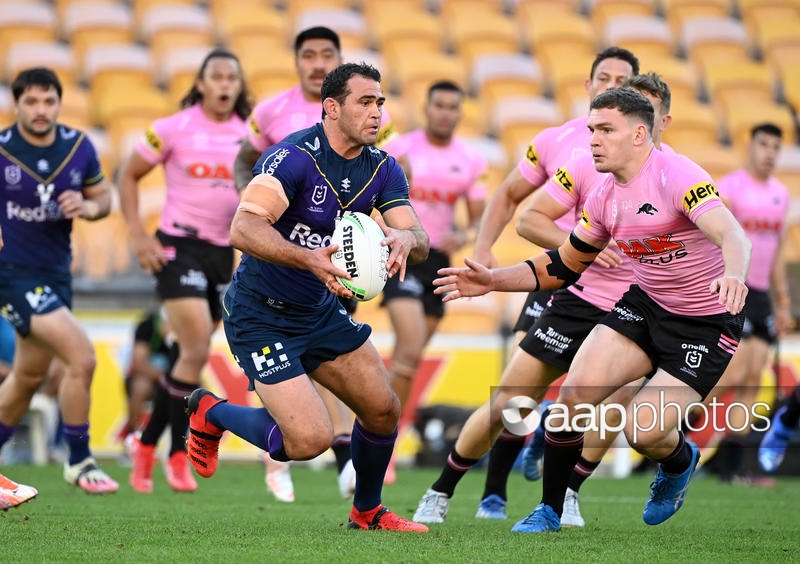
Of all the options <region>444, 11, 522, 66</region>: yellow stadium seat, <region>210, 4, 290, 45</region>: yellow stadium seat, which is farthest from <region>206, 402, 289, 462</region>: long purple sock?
<region>444, 11, 522, 66</region>: yellow stadium seat

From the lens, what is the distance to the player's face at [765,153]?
1249 centimetres

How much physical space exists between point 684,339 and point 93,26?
14253 millimetres

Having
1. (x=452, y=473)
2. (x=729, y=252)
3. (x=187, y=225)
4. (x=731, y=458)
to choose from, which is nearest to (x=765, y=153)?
(x=731, y=458)

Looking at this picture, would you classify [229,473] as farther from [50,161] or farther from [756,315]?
[756,315]

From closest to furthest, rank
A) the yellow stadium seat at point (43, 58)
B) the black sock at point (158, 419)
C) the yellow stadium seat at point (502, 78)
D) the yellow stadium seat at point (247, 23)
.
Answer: the black sock at point (158, 419)
the yellow stadium seat at point (43, 58)
the yellow stadium seat at point (502, 78)
the yellow stadium seat at point (247, 23)

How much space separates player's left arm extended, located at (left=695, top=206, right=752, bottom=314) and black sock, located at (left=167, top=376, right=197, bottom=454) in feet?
15.1

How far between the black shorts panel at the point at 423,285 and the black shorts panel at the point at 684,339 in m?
3.79

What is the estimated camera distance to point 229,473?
1213 centimetres

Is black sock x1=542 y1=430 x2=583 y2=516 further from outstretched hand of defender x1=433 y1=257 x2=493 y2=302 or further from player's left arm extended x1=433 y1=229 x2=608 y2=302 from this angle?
outstretched hand of defender x1=433 y1=257 x2=493 y2=302

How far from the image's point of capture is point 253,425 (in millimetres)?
6410

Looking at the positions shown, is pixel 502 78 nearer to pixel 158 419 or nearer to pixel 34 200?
pixel 158 419

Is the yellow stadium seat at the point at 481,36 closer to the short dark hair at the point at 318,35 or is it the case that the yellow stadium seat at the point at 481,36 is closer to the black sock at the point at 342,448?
the short dark hair at the point at 318,35

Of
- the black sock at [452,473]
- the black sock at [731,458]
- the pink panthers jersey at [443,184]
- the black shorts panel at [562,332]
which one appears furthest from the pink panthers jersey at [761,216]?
the black sock at [452,473]

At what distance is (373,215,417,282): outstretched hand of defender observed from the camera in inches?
231
